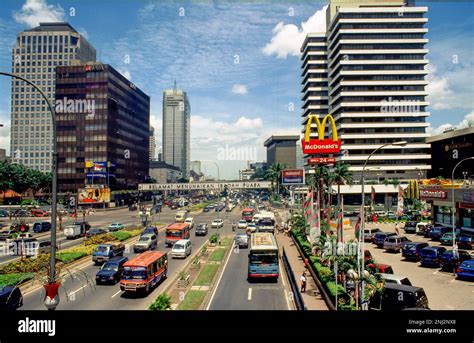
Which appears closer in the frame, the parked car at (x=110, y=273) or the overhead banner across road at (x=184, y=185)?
the parked car at (x=110, y=273)

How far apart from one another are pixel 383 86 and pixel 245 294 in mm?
96935

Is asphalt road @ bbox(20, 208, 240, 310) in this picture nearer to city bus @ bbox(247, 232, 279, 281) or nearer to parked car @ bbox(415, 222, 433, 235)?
city bus @ bbox(247, 232, 279, 281)

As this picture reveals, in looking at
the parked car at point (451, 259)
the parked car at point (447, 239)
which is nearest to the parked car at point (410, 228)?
the parked car at point (447, 239)

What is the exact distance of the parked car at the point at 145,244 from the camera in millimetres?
36812

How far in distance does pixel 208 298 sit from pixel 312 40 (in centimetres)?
11946

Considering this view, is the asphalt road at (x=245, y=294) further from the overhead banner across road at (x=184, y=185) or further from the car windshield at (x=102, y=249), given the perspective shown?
the overhead banner across road at (x=184, y=185)

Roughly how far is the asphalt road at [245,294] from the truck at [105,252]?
36.4ft

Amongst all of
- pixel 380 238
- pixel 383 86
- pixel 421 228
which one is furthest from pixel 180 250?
pixel 383 86

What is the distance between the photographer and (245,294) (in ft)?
73.9

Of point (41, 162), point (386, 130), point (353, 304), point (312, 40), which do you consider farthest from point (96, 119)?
point (353, 304)

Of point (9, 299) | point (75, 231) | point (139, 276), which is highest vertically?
point (9, 299)

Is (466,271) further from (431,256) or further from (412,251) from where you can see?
(412,251)
